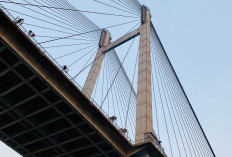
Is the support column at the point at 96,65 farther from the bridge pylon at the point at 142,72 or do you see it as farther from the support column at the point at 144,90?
the support column at the point at 144,90

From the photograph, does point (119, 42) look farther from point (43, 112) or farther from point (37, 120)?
point (37, 120)

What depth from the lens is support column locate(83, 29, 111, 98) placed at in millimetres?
36969

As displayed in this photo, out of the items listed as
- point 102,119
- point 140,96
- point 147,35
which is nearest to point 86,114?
point 102,119

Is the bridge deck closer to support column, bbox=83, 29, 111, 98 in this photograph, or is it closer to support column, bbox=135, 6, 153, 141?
support column, bbox=135, 6, 153, 141

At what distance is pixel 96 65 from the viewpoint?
132 feet

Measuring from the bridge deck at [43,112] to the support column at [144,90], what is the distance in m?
2.02

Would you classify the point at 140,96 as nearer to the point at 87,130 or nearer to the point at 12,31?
the point at 87,130

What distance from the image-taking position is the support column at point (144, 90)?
Result: 26.8m

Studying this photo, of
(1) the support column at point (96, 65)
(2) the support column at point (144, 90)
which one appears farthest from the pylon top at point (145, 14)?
(1) the support column at point (96, 65)

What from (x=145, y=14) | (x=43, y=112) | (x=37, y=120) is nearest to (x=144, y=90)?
(x=43, y=112)

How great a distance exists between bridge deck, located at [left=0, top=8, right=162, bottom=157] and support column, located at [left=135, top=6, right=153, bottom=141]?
202cm

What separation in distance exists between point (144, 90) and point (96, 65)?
488 inches

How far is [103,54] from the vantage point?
43000 mm

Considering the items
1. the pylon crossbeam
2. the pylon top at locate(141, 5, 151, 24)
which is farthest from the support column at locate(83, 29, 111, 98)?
the pylon top at locate(141, 5, 151, 24)
